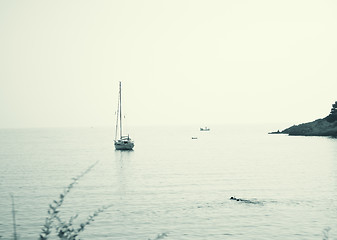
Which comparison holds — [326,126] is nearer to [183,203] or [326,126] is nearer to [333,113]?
[333,113]

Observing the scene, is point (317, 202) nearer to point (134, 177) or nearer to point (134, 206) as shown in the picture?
point (134, 206)

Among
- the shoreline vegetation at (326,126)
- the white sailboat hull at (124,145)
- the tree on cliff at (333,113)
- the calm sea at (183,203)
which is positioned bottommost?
the calm sea at (183,203)

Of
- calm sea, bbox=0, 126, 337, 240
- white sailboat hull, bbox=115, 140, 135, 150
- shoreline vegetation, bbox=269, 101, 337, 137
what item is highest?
shoreline vegetation, bbox=269, 101, 337, 137

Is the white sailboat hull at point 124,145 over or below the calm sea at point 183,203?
over

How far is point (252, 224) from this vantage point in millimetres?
33094

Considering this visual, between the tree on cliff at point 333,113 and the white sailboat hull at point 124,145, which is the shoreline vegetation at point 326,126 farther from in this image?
the white sailboat hull at point 124,145

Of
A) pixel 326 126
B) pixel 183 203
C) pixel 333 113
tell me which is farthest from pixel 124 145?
pixel 326 126

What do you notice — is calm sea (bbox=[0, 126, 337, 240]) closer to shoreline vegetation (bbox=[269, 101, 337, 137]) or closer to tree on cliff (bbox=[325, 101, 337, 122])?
tree on cliff (bbox=[325, 101, 337, 122])

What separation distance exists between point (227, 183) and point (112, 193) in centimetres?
1710

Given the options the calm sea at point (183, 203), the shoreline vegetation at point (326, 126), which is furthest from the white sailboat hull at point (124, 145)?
the shoreline vegetation at point (326, 126)

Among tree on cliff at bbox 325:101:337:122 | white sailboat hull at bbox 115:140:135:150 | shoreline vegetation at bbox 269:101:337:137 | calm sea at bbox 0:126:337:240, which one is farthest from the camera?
shoreline vegetation at bbox 269:101:337:137

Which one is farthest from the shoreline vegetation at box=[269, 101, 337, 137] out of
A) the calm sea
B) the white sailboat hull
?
the calm sea

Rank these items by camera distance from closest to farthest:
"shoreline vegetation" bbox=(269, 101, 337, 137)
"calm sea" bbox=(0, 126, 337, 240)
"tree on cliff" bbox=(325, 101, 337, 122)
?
"calm sea" bbox=(0, 126, 337, 240), "tree on cliff" bbox=(325, 101, 337, 122), "shoreline vegetation" bbox=(269, 101, 337, 137)

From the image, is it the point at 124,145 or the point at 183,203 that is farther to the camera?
the point at 124,145
